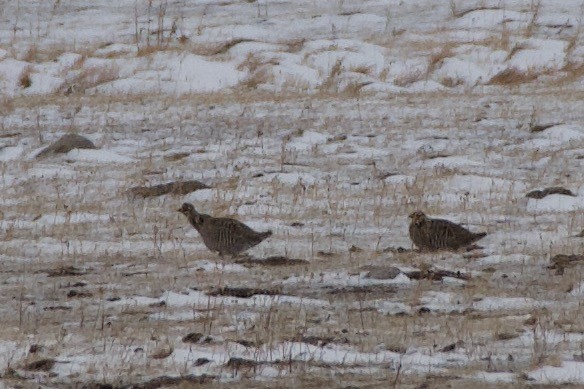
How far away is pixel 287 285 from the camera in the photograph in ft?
27.4

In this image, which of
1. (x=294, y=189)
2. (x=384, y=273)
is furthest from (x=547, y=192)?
(x=384, y=273)

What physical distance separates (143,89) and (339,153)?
571 cm

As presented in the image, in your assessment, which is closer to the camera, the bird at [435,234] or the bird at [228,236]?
the bird at [228,236]

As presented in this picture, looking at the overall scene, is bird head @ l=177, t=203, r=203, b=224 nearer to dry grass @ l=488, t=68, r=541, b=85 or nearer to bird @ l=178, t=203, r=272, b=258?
→ bird @ l=178, t=203, r=272, b=258

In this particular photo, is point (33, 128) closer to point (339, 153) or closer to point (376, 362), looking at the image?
point (339, 153)

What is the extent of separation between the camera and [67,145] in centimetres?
1524

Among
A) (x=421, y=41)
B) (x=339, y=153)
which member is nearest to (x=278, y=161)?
(x=339, y=153)

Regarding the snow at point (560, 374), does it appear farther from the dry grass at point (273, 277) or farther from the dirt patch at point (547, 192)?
the dirt patch at point (547, 192)

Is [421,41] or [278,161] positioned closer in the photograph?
[278,161]

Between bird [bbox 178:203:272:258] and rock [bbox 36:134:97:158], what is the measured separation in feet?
20.1

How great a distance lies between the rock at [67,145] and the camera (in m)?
15.2

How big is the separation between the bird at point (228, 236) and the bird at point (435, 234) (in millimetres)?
1051

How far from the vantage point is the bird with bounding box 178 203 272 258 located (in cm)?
920

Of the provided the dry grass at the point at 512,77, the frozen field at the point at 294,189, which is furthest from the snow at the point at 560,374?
the dry grass at the point at 512,77
